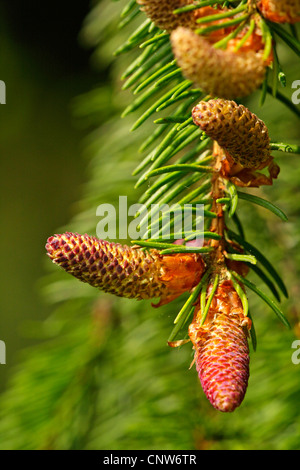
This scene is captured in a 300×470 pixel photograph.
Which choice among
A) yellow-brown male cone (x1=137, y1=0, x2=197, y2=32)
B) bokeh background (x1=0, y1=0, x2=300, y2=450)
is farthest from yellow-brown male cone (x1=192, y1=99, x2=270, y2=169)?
bokeh background (x1=0, y1=0, x2=300, y2=450)

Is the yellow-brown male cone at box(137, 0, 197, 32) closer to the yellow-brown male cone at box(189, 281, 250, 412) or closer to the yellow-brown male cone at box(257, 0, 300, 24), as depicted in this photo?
the yellow-brown male cone at box(257, 0, 300, 24)

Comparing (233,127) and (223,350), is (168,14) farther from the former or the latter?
(223,350)

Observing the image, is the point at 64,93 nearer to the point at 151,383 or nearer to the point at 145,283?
the point at 151,383

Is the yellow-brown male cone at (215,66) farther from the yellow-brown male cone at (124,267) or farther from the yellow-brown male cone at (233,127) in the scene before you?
the yellow-brown male cone at (124,267)

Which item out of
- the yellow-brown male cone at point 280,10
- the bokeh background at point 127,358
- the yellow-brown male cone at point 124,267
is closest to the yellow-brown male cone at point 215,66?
the yellow-brown male cone at point 280,10

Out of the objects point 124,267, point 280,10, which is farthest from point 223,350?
point 280,10
